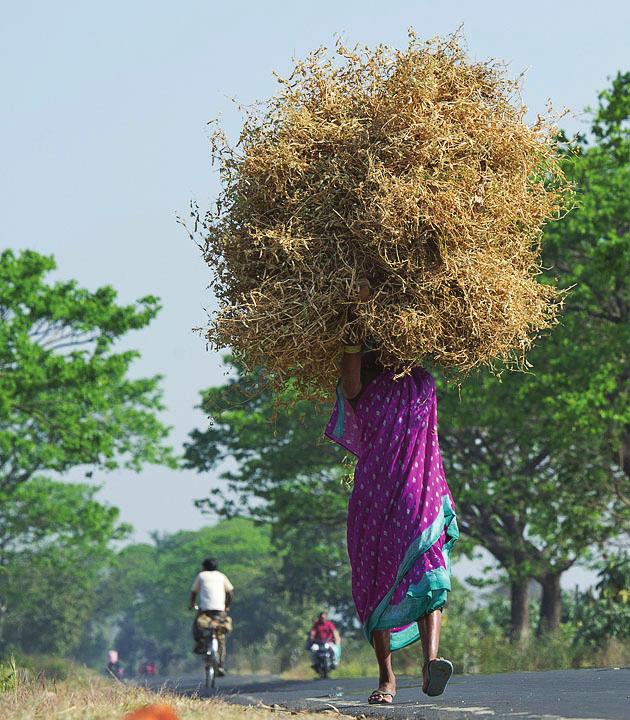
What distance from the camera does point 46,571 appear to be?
74.6m

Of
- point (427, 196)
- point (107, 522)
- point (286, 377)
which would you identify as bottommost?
point (286, 377)

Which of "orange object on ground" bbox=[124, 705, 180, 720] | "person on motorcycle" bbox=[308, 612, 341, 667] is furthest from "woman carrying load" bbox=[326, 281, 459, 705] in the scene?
"person on motorcycle" bbox=[308, 612, 341, 667]

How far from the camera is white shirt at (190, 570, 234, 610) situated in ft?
51.2

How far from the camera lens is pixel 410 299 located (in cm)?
746

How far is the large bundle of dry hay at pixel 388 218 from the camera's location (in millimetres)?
7383

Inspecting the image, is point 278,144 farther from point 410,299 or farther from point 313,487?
point 313,487

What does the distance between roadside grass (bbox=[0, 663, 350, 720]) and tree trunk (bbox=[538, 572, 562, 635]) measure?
22.4 metres

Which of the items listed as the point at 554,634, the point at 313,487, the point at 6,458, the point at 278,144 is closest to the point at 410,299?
the point at 278,144

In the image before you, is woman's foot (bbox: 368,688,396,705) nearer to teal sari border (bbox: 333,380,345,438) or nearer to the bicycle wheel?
teal sari border (bbox: 333,380,345,438)

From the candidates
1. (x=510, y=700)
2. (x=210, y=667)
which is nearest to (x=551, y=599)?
(x=210, y=667)

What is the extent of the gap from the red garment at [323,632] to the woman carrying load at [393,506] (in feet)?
60.4

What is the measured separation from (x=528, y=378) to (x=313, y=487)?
1041cm

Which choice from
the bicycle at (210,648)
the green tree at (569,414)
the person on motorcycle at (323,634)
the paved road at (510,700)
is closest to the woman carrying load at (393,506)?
the paved road at (510,700)

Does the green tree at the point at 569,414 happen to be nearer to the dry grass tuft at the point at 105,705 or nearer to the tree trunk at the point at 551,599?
the tree trunk at the point at 551,599
